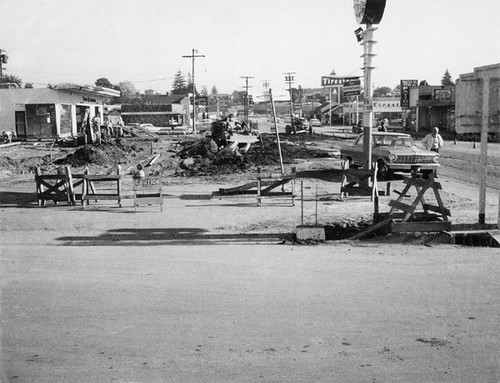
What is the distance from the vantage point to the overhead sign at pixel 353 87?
788 inches

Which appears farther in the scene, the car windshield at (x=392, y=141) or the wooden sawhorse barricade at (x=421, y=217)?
the car windshield at (x=392, y=141)

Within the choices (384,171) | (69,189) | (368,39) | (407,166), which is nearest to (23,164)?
(69,189)

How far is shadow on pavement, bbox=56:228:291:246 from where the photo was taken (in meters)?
10.3

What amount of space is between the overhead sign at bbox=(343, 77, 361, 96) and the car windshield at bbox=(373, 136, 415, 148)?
7.58 feet

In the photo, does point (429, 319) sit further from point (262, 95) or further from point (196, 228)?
point (262, 95)

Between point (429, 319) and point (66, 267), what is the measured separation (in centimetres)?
508

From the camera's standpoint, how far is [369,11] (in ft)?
51.1

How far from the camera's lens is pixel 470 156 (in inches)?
1257

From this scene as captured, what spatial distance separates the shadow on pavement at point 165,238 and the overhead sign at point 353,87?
10537mm

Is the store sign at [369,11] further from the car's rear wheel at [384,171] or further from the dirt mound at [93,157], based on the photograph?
the dirt mound at [93,157]

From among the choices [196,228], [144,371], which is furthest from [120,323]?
[196,228]

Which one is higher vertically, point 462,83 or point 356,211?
point 462,83

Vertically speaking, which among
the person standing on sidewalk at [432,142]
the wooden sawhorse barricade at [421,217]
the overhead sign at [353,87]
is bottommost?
the wooden sawhorse barricade at [421,217]

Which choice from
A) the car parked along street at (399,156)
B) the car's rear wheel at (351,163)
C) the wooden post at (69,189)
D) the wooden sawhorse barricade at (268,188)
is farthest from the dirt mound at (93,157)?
the car parked along street at (399,156)
